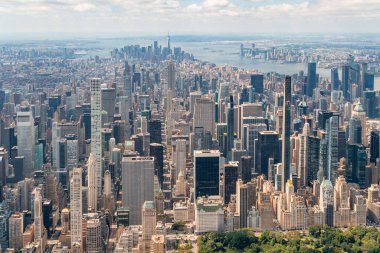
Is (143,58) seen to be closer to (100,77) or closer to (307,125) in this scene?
(100,77)

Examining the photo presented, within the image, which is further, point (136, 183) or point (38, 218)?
point (136, 183)

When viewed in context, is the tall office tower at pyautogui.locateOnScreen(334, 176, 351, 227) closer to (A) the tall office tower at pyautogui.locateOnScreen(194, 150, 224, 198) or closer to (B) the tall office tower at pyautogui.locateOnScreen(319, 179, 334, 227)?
(B) the tall office tower at pyautogui.locateOnScreen(319, 179, 334, 227)

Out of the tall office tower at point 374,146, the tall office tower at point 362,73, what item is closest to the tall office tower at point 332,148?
the tall office tower at point 374,146

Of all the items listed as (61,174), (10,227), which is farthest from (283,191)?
(10,227)

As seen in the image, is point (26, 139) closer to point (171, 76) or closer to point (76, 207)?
point (76, 207)

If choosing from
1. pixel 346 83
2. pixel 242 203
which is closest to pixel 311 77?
pixel 346 83

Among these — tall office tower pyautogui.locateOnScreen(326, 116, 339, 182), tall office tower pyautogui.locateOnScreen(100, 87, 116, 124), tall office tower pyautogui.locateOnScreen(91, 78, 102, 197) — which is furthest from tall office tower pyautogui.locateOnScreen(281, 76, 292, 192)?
tall office tower pyautogui.locateOnScreen(100, 87, 116, 124)
